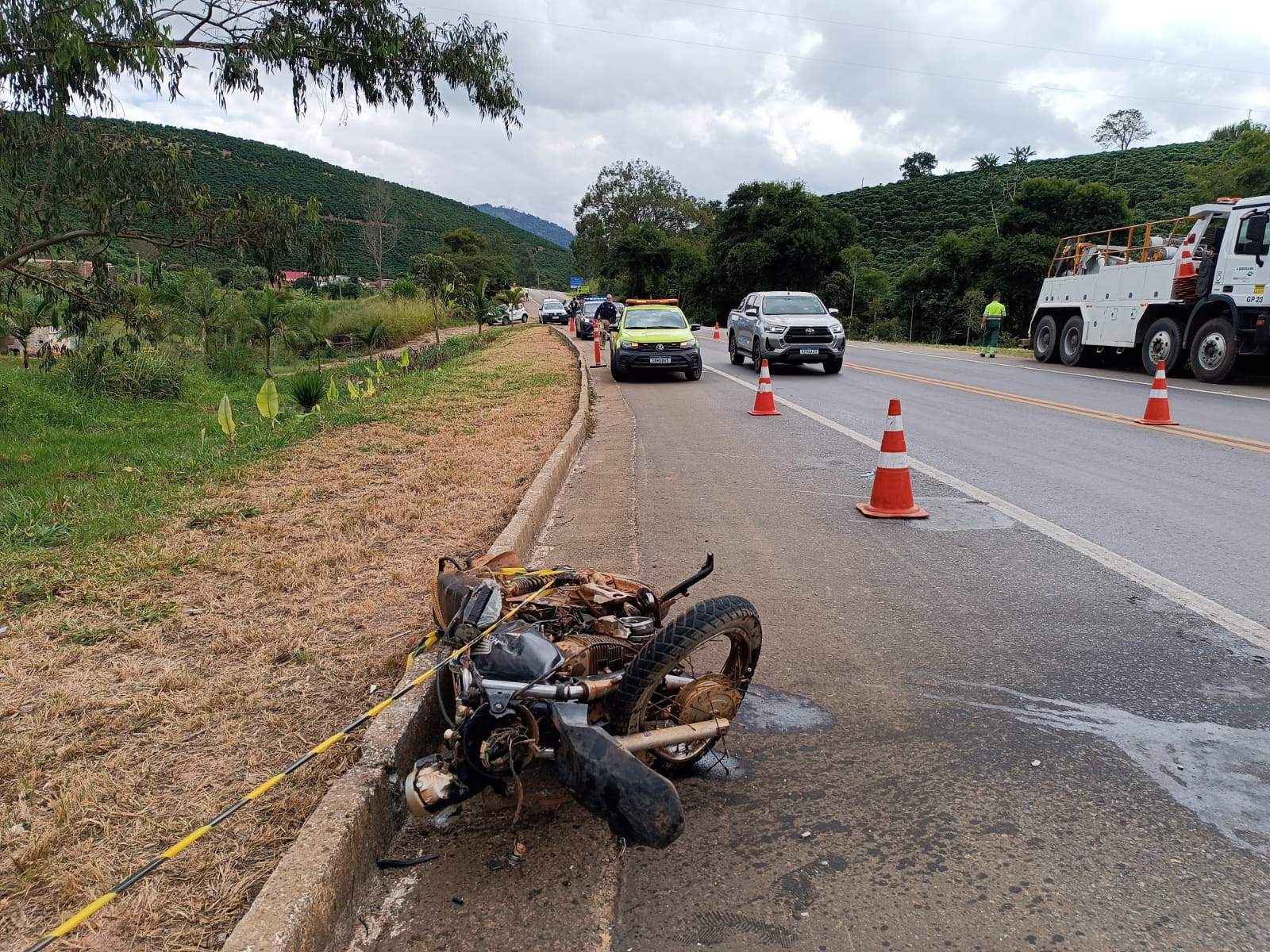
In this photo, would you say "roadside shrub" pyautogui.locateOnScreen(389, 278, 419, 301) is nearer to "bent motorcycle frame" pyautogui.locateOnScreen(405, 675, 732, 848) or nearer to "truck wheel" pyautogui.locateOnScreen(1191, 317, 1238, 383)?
"truck wheel" pyautogui.locateOnScreen(1191, 317, 1238, 383)

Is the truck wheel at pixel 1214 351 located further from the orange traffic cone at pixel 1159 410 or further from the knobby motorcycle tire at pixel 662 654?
the knobby motorcycle tire at pixel 662 654

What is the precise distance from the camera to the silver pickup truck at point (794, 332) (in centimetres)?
1748

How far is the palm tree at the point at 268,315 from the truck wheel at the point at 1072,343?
18.3 m

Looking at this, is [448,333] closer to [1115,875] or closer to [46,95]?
[46,95]

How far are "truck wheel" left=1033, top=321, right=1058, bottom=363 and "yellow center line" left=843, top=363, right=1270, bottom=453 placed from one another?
5.06 meters

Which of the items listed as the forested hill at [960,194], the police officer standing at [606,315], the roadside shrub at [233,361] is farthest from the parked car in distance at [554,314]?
the roadside shrub at [233,361]

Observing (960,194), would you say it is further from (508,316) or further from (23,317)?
(23,317)

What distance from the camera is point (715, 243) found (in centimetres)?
5531

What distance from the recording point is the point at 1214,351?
15180 millimetres

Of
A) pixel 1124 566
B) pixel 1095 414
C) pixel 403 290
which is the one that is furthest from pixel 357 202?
pixel 1124 566

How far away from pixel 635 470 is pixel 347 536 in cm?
329

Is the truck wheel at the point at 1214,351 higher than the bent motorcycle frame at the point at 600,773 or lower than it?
higher

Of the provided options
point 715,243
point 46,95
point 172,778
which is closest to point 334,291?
point 715,243

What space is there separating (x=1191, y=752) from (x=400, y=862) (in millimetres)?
2808
